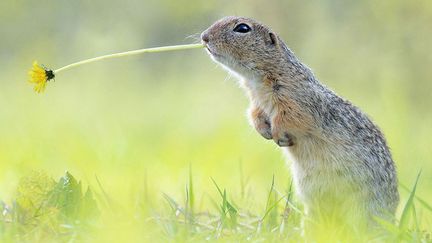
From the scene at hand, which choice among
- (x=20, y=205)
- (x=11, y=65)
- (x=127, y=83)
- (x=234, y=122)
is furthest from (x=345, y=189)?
(x=11, y=65)

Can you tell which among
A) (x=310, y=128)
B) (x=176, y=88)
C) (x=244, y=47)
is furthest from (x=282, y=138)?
(x=176, y=88)

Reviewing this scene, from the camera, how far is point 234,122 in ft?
40.2

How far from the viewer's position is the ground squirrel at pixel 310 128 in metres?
5.66

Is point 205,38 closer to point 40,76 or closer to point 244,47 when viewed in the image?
point 244,47

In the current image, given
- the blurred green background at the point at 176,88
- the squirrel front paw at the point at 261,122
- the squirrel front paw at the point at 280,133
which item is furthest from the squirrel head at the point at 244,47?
the blurred green background at the point at 176,88

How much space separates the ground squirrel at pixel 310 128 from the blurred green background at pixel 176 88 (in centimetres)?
103

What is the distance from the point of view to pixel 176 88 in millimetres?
16531

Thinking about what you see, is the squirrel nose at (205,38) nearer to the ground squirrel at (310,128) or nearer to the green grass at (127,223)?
the ground squirrel at (310,128)

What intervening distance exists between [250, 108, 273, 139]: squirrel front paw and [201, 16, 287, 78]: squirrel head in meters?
0.22

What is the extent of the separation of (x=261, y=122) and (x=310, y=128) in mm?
326

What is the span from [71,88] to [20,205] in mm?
11889

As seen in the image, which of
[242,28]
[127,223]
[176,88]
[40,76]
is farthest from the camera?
[176,88]

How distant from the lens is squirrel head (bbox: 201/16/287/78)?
5848 mm

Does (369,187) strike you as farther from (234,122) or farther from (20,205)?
(234,122)
